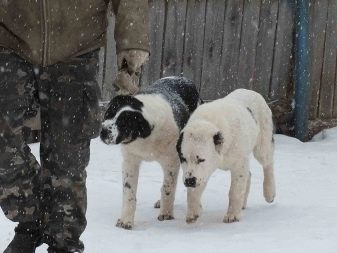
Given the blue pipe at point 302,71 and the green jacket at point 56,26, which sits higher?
the green jacket at point 56,26

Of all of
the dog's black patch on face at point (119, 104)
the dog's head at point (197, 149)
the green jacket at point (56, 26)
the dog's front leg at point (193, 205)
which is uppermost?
the green jacket at point (56, 26)

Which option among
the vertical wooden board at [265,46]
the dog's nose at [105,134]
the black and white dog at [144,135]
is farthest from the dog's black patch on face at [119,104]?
the vertical wooden board at [265,46]

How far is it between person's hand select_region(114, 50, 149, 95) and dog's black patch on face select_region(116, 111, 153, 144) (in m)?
1.32

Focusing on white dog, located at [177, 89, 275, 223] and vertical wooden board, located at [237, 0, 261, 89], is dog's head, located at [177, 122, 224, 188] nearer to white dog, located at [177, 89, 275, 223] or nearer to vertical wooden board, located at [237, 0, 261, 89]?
white dog, located at [177, 89, 275, 223]

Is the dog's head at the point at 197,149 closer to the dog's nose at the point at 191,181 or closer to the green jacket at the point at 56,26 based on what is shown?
the dog's nose at the point at 191,181

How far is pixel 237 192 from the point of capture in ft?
18.7

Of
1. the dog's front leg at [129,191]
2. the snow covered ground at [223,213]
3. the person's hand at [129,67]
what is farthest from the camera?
the dog's front leg at [129,191]

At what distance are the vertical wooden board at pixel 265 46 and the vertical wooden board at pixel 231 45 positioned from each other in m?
0.27

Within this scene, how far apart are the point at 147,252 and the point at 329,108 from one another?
18.9 ft

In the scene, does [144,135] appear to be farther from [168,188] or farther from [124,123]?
[168,188]

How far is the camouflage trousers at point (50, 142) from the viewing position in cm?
365

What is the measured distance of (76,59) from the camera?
3.75 metres

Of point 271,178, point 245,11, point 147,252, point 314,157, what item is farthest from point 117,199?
point 245,11

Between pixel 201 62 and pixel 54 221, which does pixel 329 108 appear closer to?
pixel 201 62
